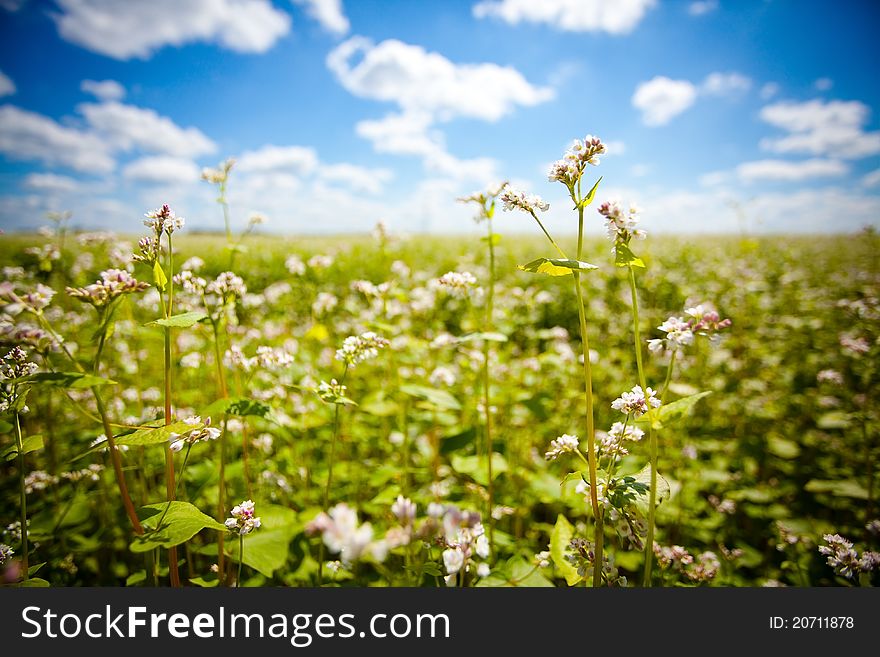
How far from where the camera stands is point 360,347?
6.06 ft

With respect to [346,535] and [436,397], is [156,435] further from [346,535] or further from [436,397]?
[436,397]

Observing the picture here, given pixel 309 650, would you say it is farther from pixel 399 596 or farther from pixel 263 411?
pixel 263 411

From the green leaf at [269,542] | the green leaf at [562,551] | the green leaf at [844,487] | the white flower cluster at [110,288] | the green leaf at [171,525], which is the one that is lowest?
the green leaf at [844,487]

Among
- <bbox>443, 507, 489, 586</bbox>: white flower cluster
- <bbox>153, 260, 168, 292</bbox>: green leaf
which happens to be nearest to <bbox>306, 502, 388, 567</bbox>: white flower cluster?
<bbox>443, 507, 489, 586</bbox>: white flower cluster

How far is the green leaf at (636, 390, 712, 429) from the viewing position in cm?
117

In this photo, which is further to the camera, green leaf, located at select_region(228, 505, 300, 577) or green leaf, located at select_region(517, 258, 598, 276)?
green leaf, located at select_region(228, 505, 300, 577)

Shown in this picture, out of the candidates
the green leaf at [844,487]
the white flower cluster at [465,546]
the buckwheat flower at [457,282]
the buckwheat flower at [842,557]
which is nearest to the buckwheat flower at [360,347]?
Answer: the buckwheat flower at [457,282]

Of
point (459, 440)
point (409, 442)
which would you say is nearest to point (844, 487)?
point (459, 440)

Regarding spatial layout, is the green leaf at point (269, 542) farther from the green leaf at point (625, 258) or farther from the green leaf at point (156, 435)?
the green leaf at point (625, 258)

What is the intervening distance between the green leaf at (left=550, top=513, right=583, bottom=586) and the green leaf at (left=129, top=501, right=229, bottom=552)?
113cm

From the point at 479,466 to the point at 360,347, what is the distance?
113 centimetres

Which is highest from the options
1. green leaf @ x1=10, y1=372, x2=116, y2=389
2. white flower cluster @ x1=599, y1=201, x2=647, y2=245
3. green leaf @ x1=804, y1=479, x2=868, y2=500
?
white flower cluster @ x1=599, y1=201, x2=647, y2=245

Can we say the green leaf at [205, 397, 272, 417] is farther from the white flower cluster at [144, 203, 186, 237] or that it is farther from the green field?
the white flower cluster at [144, 203, 186, 237]

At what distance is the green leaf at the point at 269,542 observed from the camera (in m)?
1.64
